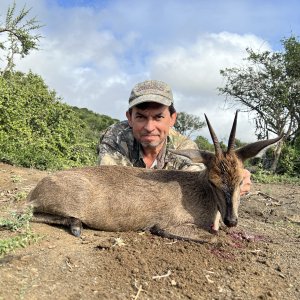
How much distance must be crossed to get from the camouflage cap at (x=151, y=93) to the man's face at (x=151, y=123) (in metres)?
0.15

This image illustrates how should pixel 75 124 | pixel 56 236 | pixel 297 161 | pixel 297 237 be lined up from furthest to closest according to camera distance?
pixel 297 161 → pixel 75 124 → pixel 297 237 → pixel 56 236

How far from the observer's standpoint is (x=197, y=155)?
592cm

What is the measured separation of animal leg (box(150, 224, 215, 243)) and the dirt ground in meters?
0.12

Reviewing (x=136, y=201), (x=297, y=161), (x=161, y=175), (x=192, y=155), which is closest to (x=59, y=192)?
(x=136, y=201)

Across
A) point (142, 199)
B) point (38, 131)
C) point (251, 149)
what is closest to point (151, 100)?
point (142, 199)

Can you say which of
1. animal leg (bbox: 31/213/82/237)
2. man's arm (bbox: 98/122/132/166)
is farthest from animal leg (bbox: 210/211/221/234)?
man's arm (bbox: 98/122/132/166)

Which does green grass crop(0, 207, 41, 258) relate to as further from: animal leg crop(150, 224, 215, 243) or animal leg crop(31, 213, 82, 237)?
animal leg crop(150, 224, 215, 243)

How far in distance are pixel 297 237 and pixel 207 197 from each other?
169 centimetres

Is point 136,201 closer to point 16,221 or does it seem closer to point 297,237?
point 16,221

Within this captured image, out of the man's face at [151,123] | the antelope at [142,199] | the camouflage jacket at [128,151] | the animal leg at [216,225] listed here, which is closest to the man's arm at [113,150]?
the camouflage jacket at [128,151]

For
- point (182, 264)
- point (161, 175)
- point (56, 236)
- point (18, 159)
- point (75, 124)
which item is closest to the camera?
point (182, 264)

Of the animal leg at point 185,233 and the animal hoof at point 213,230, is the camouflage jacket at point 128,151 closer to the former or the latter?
the animal hoof at point 213,230

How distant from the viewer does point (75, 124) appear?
18062mm

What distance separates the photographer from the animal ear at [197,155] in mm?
5867
